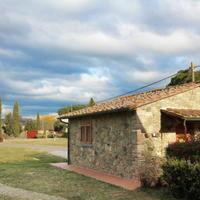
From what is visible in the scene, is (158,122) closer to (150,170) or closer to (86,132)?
(150,170)

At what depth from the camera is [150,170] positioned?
14797 mm

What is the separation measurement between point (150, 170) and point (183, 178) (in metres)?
2.60

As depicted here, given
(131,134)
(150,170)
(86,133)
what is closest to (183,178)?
(150,170)

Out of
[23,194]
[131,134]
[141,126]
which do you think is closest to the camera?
[23,194]

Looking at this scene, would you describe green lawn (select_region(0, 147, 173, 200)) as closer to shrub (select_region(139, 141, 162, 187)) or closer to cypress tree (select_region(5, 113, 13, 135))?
shrub (select_region(139, 141, 162, 187))

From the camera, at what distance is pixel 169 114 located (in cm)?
1623

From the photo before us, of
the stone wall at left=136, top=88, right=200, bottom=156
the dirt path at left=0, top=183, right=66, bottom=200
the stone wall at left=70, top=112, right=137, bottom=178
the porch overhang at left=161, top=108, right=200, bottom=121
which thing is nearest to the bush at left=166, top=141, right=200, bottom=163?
the stone wall at left=136, top=88, right=200, bottom=156

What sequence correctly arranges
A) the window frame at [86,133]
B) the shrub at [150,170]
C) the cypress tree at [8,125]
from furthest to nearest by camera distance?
1. the cypress tree at [8,125]
2. the window frame at [86,133]
3. the shrub at [150,170]

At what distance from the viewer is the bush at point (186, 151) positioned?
13406 millimetres

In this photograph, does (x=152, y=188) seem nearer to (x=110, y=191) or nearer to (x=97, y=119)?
(x=110, y=191)

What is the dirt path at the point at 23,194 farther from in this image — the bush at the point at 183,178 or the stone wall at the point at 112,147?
the stone wall at the point at 112,147

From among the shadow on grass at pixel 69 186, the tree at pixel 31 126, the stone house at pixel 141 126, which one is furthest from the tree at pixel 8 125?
the stone house at pixel 141 126

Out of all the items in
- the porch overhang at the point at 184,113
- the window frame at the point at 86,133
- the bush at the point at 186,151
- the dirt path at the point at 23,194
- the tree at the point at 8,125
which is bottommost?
the dirt path at the point at 23,194

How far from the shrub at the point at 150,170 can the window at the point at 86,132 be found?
19.1ft
